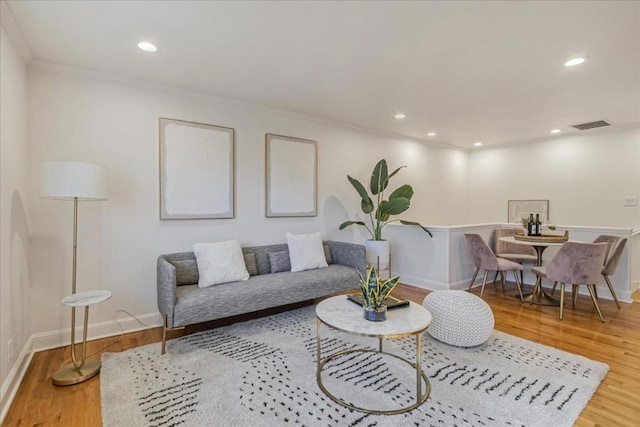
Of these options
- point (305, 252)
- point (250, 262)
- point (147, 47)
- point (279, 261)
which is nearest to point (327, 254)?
point (305, 252)

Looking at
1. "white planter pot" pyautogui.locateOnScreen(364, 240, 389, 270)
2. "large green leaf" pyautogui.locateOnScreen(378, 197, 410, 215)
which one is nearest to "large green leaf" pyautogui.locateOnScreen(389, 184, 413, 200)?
"large green leaf" pyautogui.locateOnScreen(378, 197, 410, 215)

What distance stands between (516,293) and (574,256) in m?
1.20

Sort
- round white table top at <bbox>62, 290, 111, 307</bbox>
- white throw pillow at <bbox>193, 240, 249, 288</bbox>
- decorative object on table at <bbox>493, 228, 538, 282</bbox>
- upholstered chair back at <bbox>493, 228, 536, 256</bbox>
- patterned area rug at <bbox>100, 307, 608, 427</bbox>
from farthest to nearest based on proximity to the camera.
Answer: upholstered chair back at <bbox>493, 228, 536, 256</bbox>
decorative object on table at <bbox>493, 228, 538, 282</bbox>
white throw pillow at <bbox>193, 240, 249, 288</bbox>
round white table top at <bbox>62, 290, 111, 307</bbox>
patterned area rug at <bbox>100, 307, 608, 427</bbox>

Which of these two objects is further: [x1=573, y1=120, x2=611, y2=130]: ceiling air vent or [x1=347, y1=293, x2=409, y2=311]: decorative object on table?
[x1=573, y1=120, x2=611, y2=130]: ceiling air vent

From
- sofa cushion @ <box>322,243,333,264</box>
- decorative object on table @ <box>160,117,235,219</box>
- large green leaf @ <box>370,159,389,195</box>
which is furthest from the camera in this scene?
large green leaf @ <box>370,159,389,195</box>

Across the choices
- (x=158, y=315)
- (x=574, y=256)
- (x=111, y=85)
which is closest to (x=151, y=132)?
(x=111, y=85)

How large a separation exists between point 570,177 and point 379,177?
363cm

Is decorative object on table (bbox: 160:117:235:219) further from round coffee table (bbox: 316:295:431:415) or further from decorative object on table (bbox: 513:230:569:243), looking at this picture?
decorative object on table (bbox: 513:230:569:243)

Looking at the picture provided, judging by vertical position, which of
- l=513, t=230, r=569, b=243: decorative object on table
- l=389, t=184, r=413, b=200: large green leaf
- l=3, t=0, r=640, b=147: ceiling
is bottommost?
l=513, t=230, r=569, b=243: decorative object on table

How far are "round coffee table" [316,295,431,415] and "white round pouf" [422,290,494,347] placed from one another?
56 centimetres

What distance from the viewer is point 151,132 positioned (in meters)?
3.28

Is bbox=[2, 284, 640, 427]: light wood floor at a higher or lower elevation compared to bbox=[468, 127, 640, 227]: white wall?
lower

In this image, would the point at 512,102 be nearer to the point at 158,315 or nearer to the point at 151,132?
the point at 151,132

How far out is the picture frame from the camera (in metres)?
5.84
